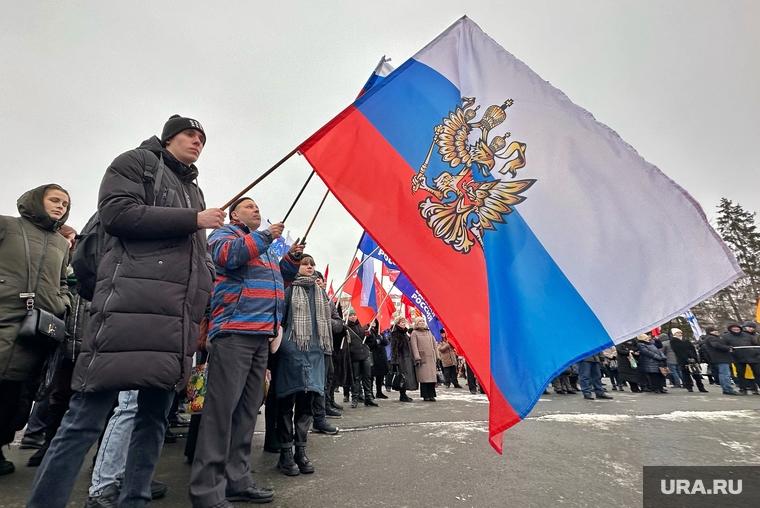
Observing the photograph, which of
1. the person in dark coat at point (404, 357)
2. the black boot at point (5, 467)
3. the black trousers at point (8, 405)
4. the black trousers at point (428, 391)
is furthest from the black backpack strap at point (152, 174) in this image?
the black trousers at point (428, 391)

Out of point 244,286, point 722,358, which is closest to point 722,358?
point 722,358

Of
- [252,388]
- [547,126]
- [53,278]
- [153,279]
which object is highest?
[547,126]

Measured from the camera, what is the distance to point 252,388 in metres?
3.00

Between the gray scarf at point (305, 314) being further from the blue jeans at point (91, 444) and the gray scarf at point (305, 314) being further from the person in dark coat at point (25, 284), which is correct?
the person in dark coat at point (25, 284)

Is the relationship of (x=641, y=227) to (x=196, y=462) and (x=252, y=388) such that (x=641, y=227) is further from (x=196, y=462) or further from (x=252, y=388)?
(x=196, y=462)

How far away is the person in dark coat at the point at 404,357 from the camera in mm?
9852

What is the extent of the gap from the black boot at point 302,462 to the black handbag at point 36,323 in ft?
6.63

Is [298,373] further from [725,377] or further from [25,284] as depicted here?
[725,377]

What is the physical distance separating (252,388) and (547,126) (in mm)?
2842

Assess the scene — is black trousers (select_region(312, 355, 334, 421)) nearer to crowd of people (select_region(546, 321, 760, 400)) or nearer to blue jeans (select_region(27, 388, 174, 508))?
blue jeans (select_region(27, 388, 174, 508))

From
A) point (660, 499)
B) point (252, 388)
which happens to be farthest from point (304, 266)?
point (660, 499)

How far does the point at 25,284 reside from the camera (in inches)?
125

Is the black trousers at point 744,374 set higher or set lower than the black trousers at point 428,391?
higher

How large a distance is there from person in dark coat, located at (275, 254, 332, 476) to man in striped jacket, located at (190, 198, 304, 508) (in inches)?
21.9
